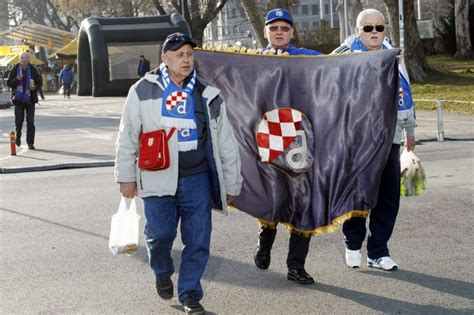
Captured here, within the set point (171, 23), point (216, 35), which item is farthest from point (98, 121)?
point (216, 35)

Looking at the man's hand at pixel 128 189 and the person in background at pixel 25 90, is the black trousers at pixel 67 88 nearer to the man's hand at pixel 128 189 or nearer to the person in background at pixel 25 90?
the person in background at pixel 25 90

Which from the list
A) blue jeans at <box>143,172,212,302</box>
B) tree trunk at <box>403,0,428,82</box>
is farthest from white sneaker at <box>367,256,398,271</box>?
tree trunk at <box>403,0,428,82</box>

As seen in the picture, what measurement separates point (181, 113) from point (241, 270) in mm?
1809

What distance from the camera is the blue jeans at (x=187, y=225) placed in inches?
237

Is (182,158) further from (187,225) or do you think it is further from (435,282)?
(435,282)

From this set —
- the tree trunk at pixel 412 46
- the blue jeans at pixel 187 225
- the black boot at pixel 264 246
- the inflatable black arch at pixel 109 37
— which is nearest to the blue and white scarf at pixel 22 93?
the black boot at pixel 264 246

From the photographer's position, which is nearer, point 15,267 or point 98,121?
point 15,267

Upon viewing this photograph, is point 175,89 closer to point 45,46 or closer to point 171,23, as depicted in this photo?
point 171,23

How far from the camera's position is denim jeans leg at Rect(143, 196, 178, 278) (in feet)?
19.7

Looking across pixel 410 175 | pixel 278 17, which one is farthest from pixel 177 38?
pixel 410 175

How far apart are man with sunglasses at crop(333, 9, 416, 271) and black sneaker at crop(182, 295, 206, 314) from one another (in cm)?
160

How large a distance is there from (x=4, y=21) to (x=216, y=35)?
58.0 metres

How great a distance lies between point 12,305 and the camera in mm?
6449

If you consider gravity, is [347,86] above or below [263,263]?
above
